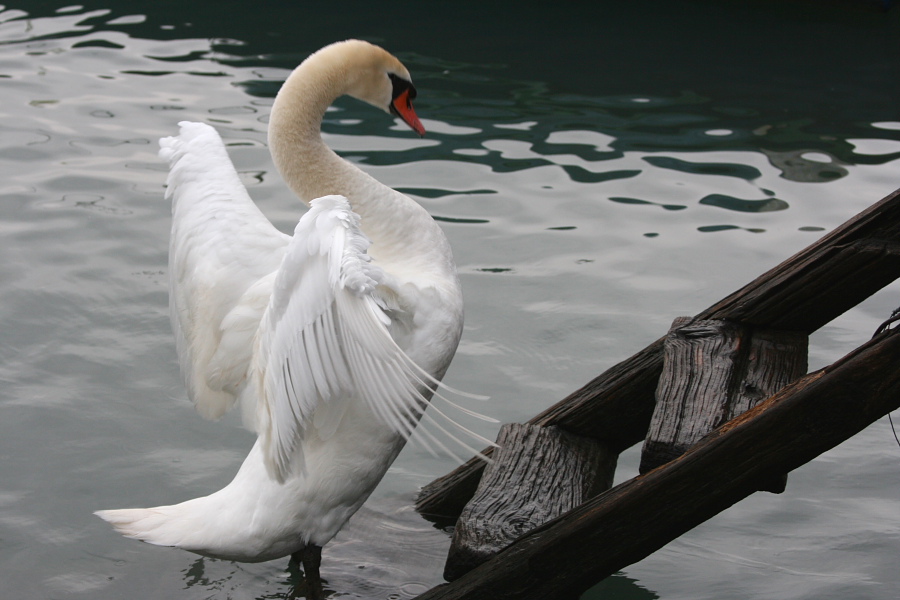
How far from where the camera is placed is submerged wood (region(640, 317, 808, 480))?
2.36 metres

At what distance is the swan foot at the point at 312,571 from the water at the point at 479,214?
0.74 ft

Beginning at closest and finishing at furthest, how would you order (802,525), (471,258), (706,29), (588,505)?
(588,505) < (802,525) < (471,258) < (706,29)

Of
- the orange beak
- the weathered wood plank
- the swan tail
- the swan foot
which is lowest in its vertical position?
the swan foot

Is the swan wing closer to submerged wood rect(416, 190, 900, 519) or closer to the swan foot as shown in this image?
the swan foot

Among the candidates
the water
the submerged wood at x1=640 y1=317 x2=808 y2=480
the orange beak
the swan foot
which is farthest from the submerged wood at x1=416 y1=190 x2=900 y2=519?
the orange beak

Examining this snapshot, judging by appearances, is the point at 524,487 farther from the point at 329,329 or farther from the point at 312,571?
the point at 312,571

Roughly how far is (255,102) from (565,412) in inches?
223

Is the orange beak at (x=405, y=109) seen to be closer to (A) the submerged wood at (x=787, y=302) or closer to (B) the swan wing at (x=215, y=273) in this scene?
(B) the swan wing at (x=215, y=273)

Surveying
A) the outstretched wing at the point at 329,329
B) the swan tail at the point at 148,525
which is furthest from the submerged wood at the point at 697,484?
the swan tail at the point at 148,525

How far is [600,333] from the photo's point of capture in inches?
199

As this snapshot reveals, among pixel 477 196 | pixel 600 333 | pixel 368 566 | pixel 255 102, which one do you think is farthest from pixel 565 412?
pixel 255 102

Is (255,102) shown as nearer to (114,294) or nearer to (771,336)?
(114,294)

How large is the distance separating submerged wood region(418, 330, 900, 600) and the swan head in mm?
1854

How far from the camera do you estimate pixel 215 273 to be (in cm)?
336
